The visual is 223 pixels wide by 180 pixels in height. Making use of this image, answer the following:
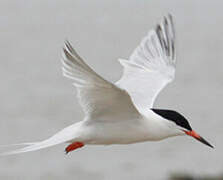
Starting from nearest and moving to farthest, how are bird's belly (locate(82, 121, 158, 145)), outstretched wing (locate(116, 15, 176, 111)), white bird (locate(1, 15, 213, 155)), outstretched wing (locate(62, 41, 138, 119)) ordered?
outstretched wing (locate(62, 41, 138, 119))
white bird (locate(1, 15, 213, 155))
bird's belly (locate(82, 121, 158, 145))
outstretched wing (locate(116, 15, 176, 111))

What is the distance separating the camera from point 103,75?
16.9 metres

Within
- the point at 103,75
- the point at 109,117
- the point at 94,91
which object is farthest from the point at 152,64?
the point at 103,75

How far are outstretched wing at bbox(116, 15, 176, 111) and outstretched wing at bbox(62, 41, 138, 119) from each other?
88 centimetres

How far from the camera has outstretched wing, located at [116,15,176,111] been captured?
266 inches

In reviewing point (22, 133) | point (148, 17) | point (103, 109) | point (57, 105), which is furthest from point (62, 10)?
point (103, 109)

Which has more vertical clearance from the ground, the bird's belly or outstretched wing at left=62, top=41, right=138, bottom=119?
outstretched wing at left=62, top=41, right=138, bottom=119

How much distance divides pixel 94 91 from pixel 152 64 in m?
1.78

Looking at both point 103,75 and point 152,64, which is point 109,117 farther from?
point 103,75

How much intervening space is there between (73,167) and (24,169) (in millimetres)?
773

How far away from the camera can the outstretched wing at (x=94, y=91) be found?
16.8ft

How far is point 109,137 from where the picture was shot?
5.76 metres

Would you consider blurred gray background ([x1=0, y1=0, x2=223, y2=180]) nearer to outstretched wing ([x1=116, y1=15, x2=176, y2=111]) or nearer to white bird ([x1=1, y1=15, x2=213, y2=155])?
outstretched wing ([x1=116, y1=15, x2=176, y2=111])

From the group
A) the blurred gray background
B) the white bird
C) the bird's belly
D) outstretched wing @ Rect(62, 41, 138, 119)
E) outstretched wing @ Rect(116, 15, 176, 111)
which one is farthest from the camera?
the blurred gray background

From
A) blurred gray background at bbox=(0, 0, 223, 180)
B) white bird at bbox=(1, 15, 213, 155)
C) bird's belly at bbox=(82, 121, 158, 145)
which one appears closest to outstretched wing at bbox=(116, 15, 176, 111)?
white bird at bbox=(1, 15, 213, 155)
